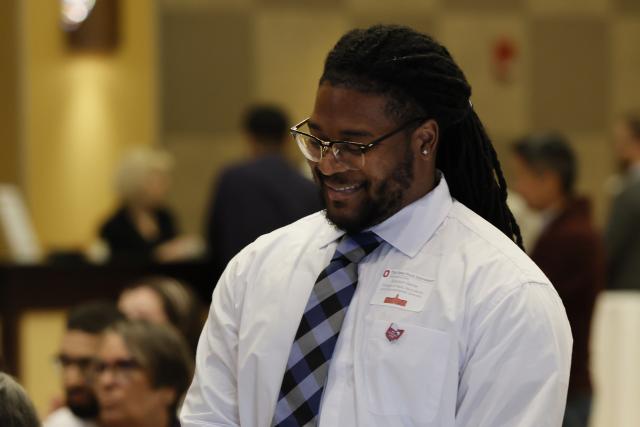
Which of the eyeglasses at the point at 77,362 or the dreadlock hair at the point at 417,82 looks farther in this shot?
the eyeglasses at the point at 77,362

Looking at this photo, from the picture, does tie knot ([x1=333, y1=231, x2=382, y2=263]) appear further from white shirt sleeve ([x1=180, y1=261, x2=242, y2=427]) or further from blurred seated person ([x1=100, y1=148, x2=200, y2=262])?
blurred seated person ([x1=100, y1=148, x2=200, y2=262])

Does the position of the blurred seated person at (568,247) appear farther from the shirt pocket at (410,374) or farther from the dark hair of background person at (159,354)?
the shirt pocket at (410,374)

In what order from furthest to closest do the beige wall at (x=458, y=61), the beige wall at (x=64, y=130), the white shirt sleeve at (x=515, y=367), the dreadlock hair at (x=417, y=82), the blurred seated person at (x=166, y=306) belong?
1. the beige wall at (x=64, y=130)
2. the beige wall at (x=458, y=61)
3. the blurred seated person at (x=166, y=306)
4. the dreadlock hair at (x=417, y=82)
5. the white shirt sleeve at (x=515, y=367)

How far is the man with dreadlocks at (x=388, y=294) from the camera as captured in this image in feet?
6.18

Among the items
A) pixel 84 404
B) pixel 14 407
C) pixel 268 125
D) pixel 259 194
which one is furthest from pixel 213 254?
pixel 14 407

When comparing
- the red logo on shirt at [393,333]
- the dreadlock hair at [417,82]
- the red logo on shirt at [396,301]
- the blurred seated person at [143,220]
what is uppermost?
the dreadlock hair at [417,82]

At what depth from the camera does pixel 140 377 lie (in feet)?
10.6

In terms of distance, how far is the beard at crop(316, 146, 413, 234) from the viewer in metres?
1.98

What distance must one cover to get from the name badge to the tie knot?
0.22 ft

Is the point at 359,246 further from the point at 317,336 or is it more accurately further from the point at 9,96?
the point at 9,96

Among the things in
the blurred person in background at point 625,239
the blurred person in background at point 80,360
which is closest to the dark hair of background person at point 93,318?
the blurred person in background at point 80,360

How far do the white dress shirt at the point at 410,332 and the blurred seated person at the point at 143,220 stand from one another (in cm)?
443

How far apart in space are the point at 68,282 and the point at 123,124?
277 cm

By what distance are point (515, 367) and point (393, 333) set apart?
0.19 meters
